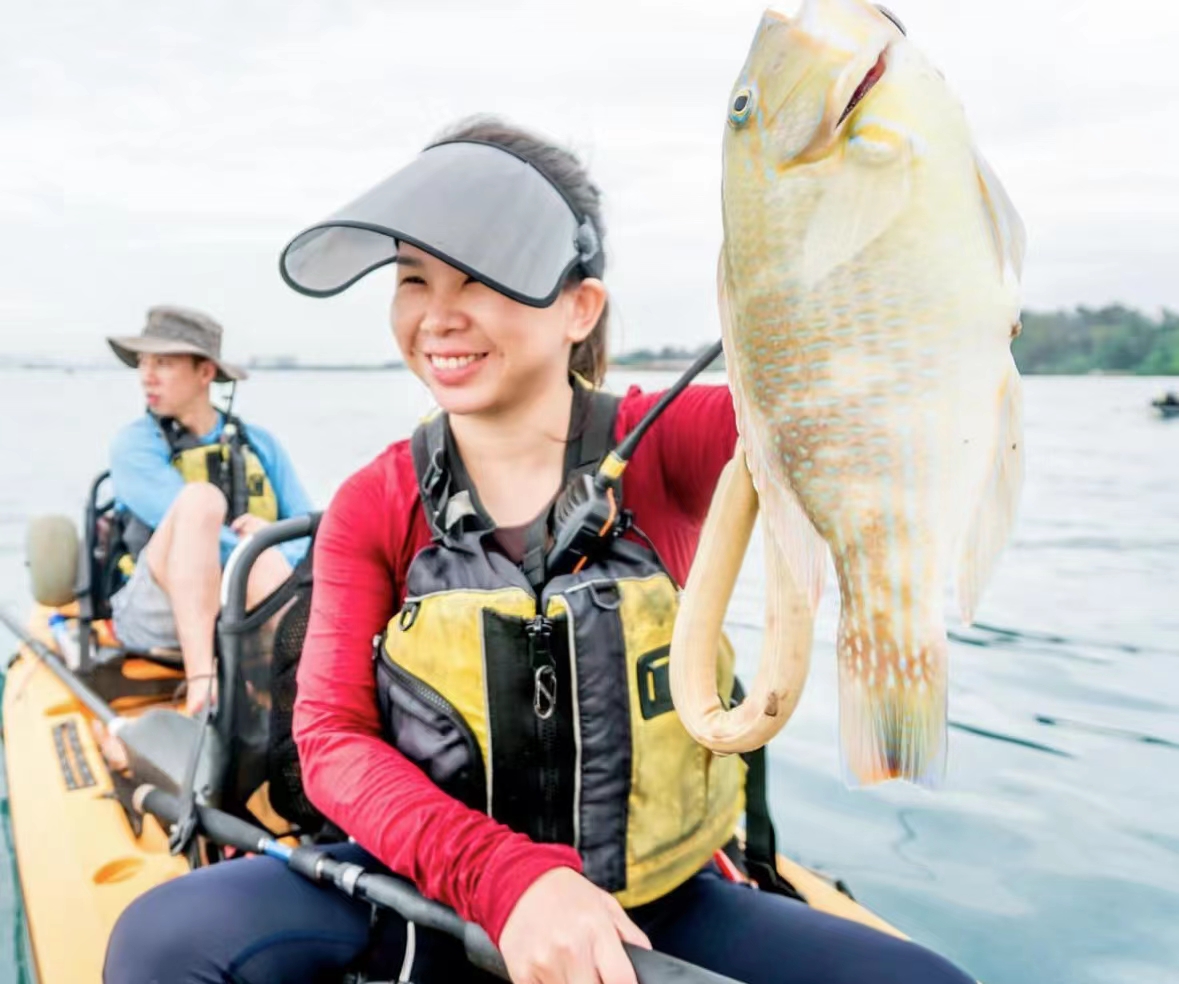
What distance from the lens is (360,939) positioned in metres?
1.64

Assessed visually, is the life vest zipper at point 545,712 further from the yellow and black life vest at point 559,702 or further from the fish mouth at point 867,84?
the fish mouth at point 867,84

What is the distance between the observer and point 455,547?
5.35ft

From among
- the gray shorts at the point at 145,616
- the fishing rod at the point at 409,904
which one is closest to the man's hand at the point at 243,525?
the gray shorts at the point at 145,616

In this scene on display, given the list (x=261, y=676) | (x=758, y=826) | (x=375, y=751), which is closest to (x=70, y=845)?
(x=261, y=676)

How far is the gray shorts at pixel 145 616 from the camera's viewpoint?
401 cm

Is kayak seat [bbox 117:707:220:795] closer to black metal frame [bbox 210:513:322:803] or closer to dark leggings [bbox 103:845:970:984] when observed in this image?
black metal frame [bbox 210:513:322:803]

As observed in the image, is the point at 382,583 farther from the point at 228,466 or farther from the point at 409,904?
the point at 228,466

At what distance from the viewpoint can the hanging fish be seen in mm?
706

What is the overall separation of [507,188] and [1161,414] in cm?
2434

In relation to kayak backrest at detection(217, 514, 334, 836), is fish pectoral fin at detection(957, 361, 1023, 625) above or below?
above

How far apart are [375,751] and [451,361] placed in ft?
2.03

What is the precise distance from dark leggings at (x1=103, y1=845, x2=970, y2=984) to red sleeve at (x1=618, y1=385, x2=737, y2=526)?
64 centimetres

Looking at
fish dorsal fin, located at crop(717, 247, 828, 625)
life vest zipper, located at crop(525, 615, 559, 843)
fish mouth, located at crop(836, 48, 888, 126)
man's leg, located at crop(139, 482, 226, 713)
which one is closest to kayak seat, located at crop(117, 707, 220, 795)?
man's leg, located at crop(139, 482, 226, 713)

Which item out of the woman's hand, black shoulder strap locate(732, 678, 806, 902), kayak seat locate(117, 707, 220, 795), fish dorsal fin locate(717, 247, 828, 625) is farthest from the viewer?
kayak seat locate(117, 707, 220, 795)
